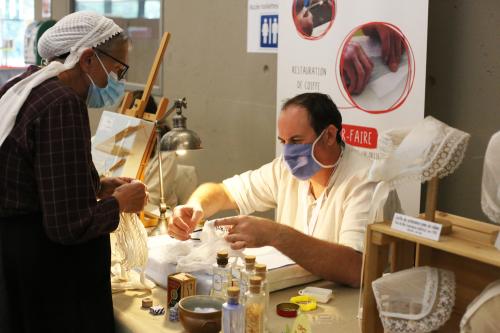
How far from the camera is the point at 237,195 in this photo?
9.57 ft

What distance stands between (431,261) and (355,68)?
1237 mm

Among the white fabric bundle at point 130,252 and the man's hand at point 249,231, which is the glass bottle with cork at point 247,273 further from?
the white fabric bundle at point 130,252

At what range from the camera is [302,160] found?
95.5 inches

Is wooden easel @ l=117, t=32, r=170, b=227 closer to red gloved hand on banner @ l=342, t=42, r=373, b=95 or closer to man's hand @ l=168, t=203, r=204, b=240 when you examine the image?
man's hand @ l=168, t=203, r=204, b=240

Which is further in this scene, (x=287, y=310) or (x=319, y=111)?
(x=319, y=111)

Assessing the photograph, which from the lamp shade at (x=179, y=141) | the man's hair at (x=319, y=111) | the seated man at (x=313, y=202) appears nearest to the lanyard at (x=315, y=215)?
the seated man at (x=313, y=202)

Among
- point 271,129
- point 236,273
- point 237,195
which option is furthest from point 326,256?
point 271,129

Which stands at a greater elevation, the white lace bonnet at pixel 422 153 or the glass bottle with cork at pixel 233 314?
the white lace bonnet at pixel 422 153

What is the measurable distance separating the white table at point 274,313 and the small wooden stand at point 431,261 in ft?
0.70

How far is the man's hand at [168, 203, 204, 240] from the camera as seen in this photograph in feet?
7.63

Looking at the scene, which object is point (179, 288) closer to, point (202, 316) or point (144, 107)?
point (202, 316)

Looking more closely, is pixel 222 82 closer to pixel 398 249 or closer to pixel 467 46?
pixel 467 46

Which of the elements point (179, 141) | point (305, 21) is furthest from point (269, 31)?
point (179, 141)

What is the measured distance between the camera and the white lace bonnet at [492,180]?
1.36 m
